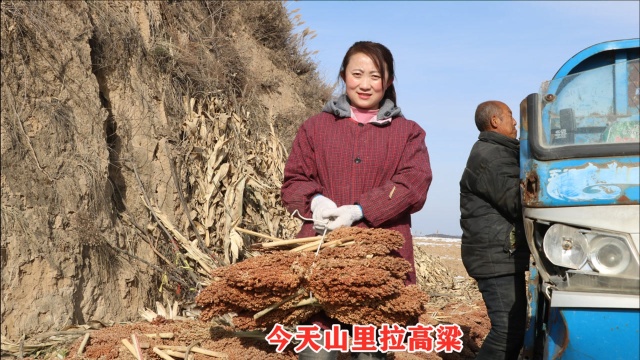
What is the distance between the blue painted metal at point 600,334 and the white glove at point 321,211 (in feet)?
4.19

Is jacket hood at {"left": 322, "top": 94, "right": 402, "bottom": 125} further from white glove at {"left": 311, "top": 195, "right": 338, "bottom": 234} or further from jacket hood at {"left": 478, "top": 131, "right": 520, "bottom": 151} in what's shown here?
jacket hood at {"left": 478, "top": 131, "right": 520, "bottom": 151}

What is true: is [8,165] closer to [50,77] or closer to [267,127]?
[50,77]

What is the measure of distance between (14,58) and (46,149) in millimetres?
813

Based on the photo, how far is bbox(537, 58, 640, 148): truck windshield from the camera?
404 centimetres

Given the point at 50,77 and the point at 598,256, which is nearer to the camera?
the point at 598,256

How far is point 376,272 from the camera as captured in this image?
3.43 meters

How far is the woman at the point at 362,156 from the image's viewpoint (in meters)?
3.89

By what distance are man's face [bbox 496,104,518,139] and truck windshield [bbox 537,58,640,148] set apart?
3.52 feet

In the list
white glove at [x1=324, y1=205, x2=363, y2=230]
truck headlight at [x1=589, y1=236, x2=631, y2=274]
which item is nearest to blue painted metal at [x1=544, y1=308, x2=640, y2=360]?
truck headlight at [x1=589, y1=236, x2=631, y2=274]

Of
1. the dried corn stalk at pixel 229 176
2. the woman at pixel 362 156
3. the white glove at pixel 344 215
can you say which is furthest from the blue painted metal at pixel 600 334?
the dried corn stalk at pixel 229 176

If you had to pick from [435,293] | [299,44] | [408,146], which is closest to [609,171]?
[408,146]

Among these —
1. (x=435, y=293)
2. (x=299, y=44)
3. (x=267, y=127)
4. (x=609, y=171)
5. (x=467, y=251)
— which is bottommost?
(x=435, y=293)

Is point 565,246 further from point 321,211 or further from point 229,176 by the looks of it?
point 229,176

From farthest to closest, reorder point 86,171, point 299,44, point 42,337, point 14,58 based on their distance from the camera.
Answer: point 299,44
point 86,171
point 14,58
point 42,337
